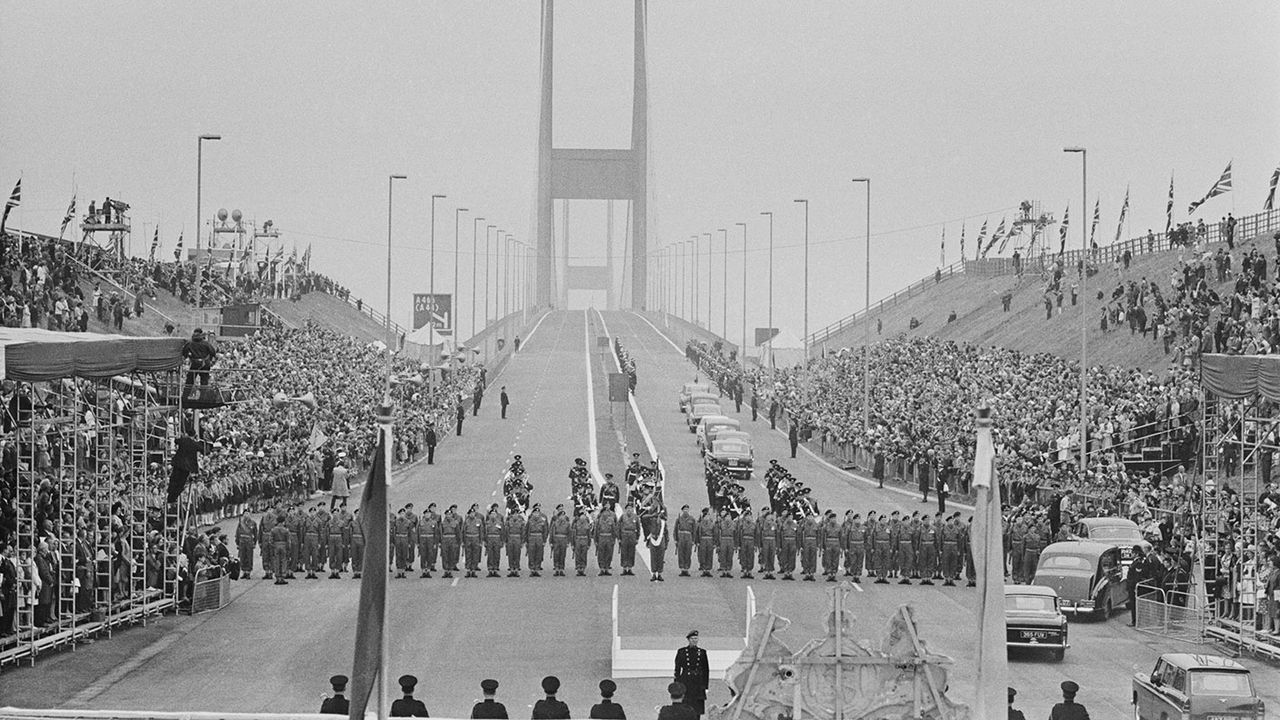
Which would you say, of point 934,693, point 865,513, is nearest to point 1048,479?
point 865,513

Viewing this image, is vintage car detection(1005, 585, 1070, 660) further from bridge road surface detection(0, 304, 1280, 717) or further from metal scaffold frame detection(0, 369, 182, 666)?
metal scaffold frame detection(0, 369, 182, 666)

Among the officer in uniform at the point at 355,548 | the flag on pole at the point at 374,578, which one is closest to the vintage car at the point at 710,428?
the officer in uniform at the point at 355,548

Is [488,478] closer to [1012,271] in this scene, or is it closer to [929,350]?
[929,350]

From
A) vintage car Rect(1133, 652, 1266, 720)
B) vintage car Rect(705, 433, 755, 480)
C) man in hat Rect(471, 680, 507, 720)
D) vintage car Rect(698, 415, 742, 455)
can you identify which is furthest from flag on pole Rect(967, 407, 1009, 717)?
vintage car Rect(698, 415, 742, 455)

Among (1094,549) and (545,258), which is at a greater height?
(545,258)

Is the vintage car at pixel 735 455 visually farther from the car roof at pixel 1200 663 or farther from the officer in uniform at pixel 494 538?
the car roof at pixel 1200 663
